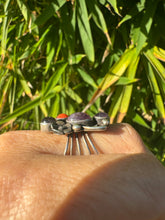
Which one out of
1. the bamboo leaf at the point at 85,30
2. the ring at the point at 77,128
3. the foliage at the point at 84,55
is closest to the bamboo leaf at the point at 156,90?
the foliage at the point at 84,55

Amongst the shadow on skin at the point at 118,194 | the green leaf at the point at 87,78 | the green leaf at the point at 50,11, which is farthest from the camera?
the green leaf at the point at 87,78

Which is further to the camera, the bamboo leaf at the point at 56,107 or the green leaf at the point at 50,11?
the bamboo leaf at the point at 56,107

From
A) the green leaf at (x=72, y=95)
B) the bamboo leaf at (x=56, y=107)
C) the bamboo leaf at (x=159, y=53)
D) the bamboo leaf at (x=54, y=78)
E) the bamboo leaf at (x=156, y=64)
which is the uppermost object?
the bamboo leaf at (x=159, y=53)

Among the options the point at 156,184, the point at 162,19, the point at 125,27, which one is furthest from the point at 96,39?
the point at 156,184

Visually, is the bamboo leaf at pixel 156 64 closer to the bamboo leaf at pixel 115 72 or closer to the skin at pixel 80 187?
the bamboo leaf at pixel 115 72

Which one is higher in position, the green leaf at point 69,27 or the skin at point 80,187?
the green leaf at point 69,27

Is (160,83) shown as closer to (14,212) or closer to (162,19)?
(162,19)

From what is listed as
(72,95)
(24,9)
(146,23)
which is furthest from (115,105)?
(24,9)

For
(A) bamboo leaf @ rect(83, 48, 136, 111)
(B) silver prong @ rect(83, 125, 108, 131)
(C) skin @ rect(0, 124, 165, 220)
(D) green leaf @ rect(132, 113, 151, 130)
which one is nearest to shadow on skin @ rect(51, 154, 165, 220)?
(C) skin @ rect(0, 124, 165, 220)
